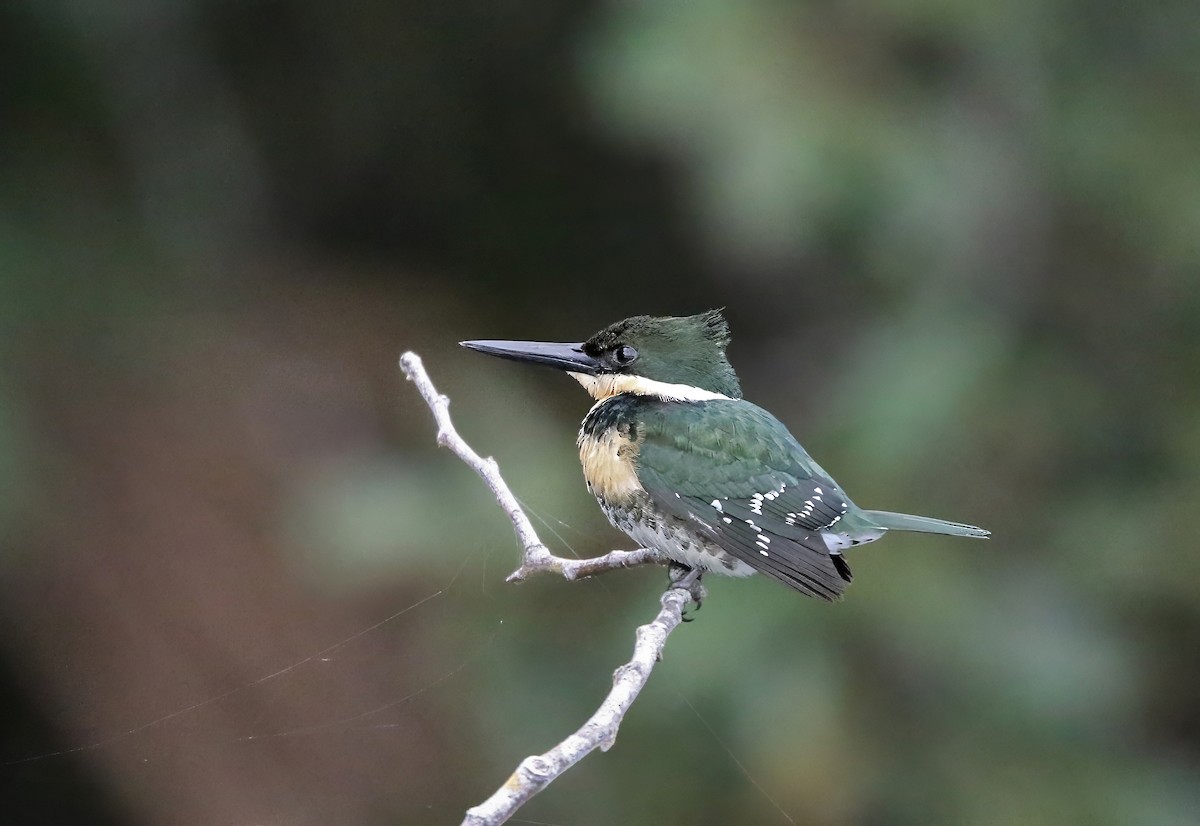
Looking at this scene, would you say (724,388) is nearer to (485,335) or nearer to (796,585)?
(796,585)

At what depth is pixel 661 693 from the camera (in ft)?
8.25

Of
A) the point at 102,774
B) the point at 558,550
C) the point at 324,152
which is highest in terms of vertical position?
the point at 324,152

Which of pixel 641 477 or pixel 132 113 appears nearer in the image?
pixel 641 477

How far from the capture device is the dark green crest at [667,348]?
212 cm

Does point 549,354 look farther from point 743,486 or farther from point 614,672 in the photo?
point 614,672

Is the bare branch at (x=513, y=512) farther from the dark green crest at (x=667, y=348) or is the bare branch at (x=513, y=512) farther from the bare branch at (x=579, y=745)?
the dark green crest at (x=667, y=348)

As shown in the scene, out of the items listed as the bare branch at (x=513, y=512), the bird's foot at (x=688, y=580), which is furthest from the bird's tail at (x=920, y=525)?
the bare branch at (x=513, y=512)

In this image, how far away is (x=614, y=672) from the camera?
1582 mm

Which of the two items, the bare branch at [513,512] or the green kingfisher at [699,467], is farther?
the green kingfisher at [699,467]

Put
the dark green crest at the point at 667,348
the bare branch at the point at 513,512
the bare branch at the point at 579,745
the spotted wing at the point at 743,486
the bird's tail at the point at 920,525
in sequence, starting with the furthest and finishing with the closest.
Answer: the dark green crest at the point at 667,348
the bird's tail at the point at 920,525
the spotted wing at the point at 743,486
the bare branch at the point at 513,512
the bare branch at the point at 579,745

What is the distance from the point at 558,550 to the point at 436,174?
5.33 feet

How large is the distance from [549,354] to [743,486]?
408 millimetres

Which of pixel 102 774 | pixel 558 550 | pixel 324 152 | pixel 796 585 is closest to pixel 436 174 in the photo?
pixel 324 152

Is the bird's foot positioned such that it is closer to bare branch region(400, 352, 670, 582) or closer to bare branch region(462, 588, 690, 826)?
bare branch region(400, 352, 670, 582)
